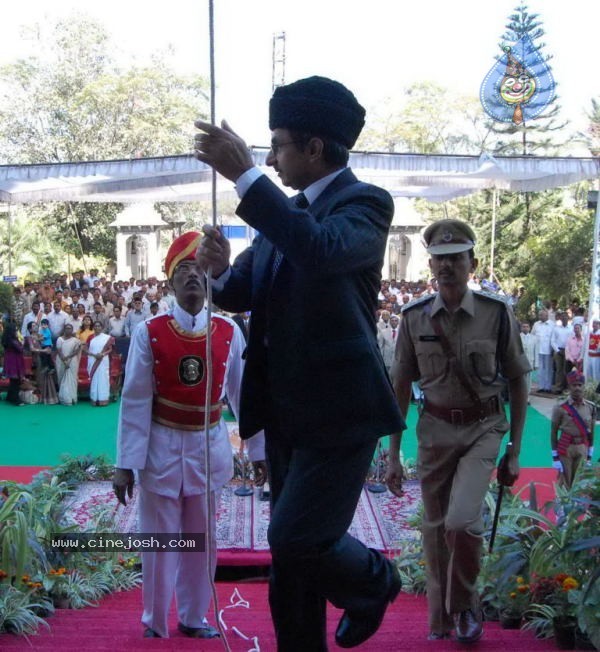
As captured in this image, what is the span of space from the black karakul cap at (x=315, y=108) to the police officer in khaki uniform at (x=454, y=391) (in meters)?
1.58

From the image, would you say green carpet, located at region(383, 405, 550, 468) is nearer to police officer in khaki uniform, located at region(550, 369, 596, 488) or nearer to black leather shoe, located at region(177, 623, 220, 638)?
police officer in khaki uniform, located at region(550, 369, 596, 488)

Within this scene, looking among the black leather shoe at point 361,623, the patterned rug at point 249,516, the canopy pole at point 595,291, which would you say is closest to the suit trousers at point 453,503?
the black leather shoe at point 361,623

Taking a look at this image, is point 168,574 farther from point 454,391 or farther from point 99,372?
point 99,372

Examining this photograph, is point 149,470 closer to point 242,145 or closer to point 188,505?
point 188,505

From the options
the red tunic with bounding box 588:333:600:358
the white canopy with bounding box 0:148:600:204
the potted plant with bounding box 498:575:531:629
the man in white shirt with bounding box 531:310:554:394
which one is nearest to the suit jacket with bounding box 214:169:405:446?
the potted plant with bounding box 498:575:531:629

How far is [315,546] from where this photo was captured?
2.33m

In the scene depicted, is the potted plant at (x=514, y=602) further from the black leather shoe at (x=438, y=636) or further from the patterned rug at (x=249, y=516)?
the patterned rug at (x=249, y=516)

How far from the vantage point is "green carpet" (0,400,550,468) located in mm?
10641

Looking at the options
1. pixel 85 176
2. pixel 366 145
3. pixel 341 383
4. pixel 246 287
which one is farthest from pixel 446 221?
pixel 366 145

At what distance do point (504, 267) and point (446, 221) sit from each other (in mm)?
32736

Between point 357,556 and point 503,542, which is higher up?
point 357,556

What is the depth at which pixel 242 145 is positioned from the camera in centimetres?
225

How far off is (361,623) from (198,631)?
177 cm

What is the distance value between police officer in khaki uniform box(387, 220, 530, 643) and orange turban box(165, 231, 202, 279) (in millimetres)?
1083
